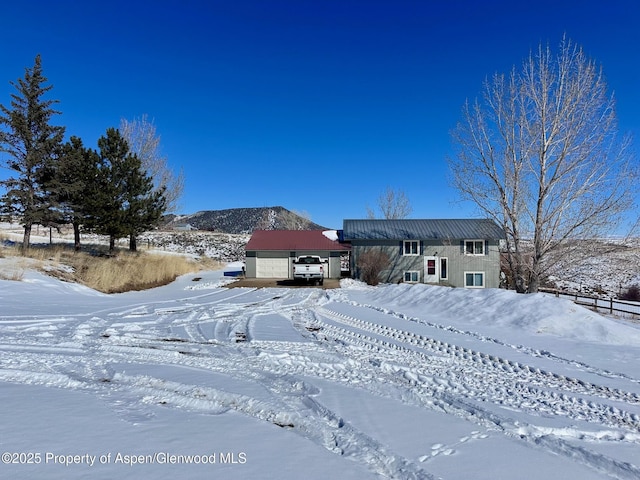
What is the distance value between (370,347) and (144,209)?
22.5 meters

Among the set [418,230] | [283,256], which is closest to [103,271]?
[283,256]

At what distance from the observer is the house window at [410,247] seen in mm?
27266

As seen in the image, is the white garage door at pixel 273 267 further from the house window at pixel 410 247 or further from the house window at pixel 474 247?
the house window at pixel 474 247

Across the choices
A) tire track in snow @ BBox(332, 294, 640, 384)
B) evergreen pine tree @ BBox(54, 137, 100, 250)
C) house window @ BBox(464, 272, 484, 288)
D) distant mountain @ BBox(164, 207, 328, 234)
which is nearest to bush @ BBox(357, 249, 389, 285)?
house window @ BBox(464, 272, 484, 288)

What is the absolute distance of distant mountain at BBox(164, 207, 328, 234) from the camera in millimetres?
91438

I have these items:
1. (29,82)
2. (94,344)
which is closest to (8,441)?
(94,344)

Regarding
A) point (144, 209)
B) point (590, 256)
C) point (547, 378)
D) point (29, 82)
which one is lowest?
point (547, 378)

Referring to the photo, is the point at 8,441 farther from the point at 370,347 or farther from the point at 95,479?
the point at 370,347

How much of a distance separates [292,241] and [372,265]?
22.3 ft

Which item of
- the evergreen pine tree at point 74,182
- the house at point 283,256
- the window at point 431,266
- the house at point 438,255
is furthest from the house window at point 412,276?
the evergreen pine tree at point 74,182

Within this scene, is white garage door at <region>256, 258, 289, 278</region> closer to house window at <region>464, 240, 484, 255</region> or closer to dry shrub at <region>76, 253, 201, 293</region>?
dry shrub at <region>76, 253, 201, 293</region>

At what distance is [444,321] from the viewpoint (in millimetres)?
9852

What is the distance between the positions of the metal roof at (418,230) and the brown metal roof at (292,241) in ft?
5.00

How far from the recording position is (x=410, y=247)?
89.7ft
